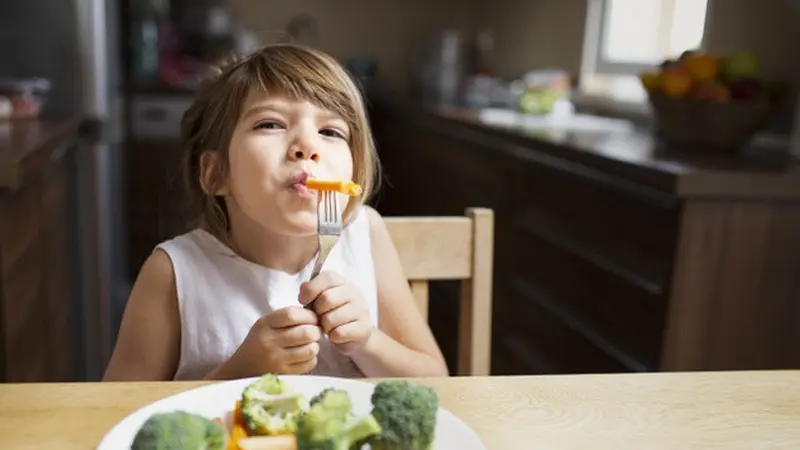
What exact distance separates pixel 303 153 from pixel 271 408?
1.04ft

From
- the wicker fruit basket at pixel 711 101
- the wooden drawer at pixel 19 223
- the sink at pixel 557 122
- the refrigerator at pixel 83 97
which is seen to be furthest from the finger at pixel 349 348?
the refrigerator at pixel 83 97

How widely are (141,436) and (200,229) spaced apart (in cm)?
56

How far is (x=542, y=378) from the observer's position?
81 cm

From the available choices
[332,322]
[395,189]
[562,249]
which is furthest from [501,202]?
[332,322]

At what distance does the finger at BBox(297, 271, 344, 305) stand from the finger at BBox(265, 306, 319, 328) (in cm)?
1

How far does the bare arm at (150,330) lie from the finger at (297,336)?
25 cm

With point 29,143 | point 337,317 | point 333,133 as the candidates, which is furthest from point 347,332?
point 29,143

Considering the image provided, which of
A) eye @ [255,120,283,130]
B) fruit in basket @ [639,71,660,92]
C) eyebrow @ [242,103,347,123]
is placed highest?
fruit in basket @ [639,71,660,92]

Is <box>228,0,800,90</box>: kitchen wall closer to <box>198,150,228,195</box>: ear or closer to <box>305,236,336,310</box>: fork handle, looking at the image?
<box>198,150,228,195</box>: ear

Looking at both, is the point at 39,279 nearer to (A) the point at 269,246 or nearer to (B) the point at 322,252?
(A) the point at 269,246

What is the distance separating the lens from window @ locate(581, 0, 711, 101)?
249 cm

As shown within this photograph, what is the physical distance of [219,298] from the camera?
3.31ft

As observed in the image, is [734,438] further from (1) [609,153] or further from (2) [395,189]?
(2) [395,189]

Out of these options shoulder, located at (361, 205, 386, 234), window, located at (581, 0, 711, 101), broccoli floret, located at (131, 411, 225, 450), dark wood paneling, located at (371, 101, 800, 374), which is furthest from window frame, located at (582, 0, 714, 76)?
broccoli floret, located at (131, 411, 225, 450)
